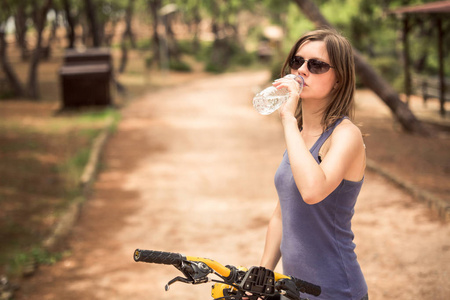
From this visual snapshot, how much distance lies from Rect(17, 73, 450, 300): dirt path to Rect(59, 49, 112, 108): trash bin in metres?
6.27

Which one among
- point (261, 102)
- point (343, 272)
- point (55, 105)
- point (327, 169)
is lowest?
point (55, 105)

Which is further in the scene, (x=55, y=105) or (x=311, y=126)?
(x=55, y=105)

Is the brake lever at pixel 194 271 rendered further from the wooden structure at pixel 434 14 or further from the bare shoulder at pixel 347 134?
the wooden structure at pixel 434 14

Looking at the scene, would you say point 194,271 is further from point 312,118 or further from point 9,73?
point 9,73

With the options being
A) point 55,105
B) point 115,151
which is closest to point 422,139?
point 115,151

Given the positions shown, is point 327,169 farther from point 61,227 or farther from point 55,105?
point 55,105

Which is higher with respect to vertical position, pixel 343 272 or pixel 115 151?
pixel 343 272

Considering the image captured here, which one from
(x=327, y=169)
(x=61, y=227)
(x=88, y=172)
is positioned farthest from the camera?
(x=88, y=172)

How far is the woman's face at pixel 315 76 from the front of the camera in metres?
2.19

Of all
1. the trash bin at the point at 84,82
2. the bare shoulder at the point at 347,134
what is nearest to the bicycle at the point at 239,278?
the bare shoulder at the point at 347,134

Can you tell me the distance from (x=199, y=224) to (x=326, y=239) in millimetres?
5851

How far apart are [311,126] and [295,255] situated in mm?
536

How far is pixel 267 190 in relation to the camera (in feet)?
31.5

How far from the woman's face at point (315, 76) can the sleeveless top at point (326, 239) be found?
0.47 feet
